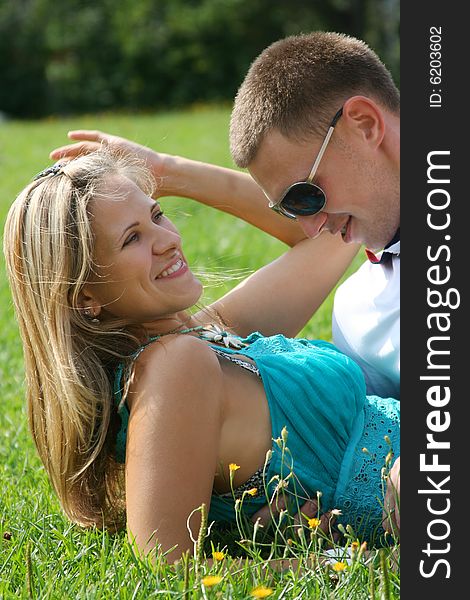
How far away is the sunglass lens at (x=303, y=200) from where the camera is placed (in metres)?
3.24

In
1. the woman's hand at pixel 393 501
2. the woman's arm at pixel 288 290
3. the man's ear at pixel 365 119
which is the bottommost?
the woman's hand at pixel 393 501

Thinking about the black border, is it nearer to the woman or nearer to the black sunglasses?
the woman

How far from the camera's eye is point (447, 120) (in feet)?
6.75

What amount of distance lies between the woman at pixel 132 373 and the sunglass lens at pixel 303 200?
18.2 inches

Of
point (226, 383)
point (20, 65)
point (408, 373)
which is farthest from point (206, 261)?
point (20, 65)

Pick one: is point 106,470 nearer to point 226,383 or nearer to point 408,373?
point 226,383

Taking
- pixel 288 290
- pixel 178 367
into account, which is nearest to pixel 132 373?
pixel 178 367

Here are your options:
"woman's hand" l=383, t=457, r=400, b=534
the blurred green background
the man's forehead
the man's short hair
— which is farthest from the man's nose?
the blurred green background

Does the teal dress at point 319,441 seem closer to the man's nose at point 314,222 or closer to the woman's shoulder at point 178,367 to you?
the woman's shoulder at point 178,367

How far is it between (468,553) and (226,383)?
975 millimetres

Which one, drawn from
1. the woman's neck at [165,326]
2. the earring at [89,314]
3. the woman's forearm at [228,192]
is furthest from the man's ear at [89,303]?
the woman's forearm at [228,192]

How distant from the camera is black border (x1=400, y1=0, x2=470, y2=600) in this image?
2.03 meters

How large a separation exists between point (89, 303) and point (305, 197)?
819mm

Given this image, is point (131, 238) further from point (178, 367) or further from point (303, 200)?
point (303, 200)
